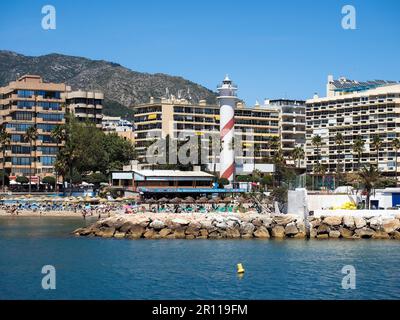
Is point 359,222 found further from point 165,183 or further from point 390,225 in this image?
point 165,183

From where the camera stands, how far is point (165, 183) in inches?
4286

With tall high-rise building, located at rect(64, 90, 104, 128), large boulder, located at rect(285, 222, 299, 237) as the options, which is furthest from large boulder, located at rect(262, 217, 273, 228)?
tall high-rise building, located at rect(64, 90, 104, 128)

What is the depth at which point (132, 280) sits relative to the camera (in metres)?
40.7

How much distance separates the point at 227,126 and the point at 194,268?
75.7m

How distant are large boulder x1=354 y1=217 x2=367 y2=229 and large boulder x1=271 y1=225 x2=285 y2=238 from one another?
5.93m

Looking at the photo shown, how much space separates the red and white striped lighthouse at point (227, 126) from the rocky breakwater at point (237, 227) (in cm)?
5159

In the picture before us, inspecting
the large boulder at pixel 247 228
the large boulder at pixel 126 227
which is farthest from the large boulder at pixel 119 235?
the large boulder at pixel 247 228

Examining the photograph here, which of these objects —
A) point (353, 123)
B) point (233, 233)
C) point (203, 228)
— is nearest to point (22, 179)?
point (353, 123)

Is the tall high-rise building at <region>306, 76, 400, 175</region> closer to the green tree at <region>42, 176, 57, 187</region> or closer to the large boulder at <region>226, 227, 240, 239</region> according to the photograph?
the green tree at <region>42, 176, 57, 187</region>

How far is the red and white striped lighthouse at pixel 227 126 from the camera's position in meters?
119

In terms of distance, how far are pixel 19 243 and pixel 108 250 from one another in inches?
342

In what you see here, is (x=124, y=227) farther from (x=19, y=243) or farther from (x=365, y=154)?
(x=365, y=154)

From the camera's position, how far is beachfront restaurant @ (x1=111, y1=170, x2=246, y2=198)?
4235 inches

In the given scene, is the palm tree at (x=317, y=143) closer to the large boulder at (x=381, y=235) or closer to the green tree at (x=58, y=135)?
the green tree at (x=58, y=135)
